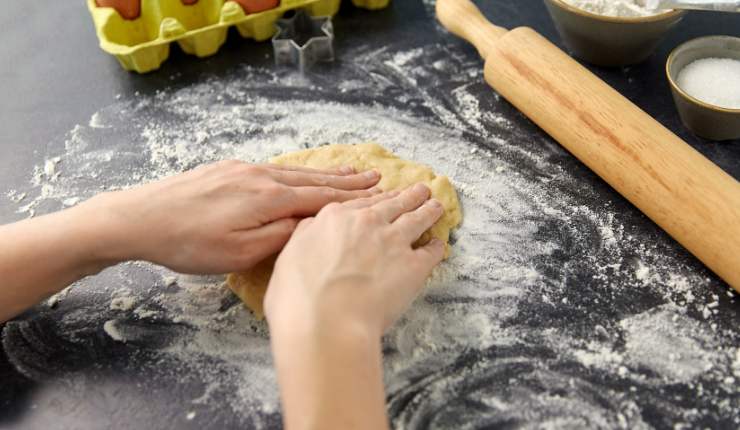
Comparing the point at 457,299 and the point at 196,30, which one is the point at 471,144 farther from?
the point at 196,30

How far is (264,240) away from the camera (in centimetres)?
100

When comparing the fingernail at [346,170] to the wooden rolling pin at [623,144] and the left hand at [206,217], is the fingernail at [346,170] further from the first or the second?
the wooden rolling pin at [623,144]

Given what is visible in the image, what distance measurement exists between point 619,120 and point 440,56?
509 millimetres

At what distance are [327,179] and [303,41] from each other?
0.57 m

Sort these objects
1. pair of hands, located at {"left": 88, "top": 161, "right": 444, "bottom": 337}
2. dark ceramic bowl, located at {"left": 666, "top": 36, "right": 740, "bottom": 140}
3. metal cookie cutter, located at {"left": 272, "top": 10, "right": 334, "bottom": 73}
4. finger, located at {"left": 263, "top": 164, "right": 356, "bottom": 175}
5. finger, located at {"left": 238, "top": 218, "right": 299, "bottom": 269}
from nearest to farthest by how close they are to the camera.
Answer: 1. pair of hands, located at {"left": 88, "top": 161, "right": 444, "bottom": 337}
2. finger, located at {"left": 238, "top": 218, "right": 299, "bottom": 269}
3. finger, located at {"left": 263, "top": 164, "right": 356, "bottom": 175}
4. dark ceramic bowl, located at {"left": 666, "top": 36, "right": 740, "bottom": 140}
5. metal cookie cutter, located at {"left": 272, "top": 10, "right": 334, "bottom": 73}

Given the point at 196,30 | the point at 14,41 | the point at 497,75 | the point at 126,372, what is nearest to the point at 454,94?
the point at 497,75

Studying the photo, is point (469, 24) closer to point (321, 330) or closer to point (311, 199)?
point (311, 199)

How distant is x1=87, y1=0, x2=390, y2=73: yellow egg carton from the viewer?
56.0 inches

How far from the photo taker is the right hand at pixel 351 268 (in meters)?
0.85

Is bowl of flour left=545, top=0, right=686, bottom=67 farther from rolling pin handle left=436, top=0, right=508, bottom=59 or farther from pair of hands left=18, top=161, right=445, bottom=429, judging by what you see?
pair of hands left=18, top=161, right=445, bottom=429

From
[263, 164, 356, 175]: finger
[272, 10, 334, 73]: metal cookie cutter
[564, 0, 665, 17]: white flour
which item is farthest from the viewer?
[272, 10, 334, 73]: metal cookie cutter

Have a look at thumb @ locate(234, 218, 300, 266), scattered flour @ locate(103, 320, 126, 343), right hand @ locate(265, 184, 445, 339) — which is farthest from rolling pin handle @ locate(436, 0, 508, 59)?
scattered flour @ locate(103, 320, 126, 343)

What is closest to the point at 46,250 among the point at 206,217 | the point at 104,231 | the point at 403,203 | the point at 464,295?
the point at 104,231

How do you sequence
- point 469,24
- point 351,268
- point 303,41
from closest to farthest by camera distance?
point 351,268 < point 469,24 < point 303,41
